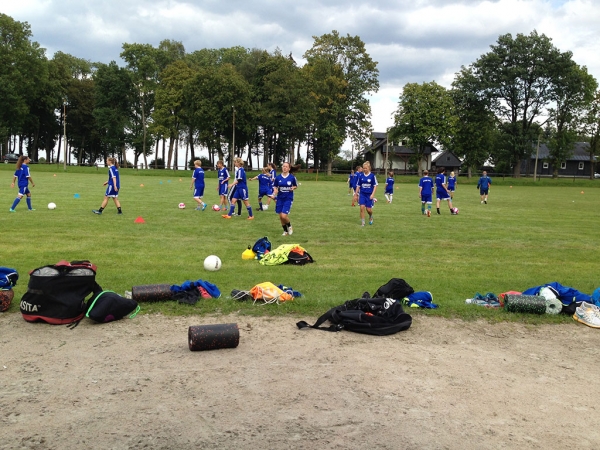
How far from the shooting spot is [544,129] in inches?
2749

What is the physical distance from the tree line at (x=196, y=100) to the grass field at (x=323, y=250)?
47469 mm

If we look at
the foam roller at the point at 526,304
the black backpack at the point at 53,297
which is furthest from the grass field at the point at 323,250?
the black backpack at the point at 53,297

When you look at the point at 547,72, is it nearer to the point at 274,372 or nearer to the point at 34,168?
the point at 34,168

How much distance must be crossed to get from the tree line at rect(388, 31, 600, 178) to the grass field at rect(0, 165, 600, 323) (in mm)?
49299

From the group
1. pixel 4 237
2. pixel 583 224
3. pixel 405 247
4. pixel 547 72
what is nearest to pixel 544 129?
pixel 547 72

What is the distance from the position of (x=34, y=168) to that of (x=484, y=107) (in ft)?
194

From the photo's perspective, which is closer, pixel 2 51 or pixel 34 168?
pixel 34 168

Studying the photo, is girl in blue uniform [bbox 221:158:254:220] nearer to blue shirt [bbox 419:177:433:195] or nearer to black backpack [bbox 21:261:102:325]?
blue shirt [bbox 419:177:433:195]

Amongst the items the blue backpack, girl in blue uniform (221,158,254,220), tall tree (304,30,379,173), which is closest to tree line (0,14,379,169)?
tall tree (304,30,379,173)

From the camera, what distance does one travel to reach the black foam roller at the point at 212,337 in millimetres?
5629

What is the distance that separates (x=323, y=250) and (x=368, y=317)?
20.0 ft

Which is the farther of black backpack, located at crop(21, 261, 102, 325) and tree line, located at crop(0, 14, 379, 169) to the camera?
tree line, located at crop(0, 14, 379, 169)

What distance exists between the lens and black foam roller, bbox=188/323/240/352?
5629 mm

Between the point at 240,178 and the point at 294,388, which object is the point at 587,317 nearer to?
the point at 294,388
